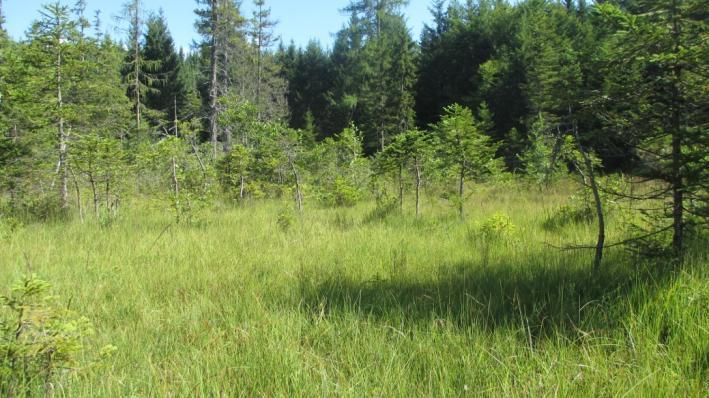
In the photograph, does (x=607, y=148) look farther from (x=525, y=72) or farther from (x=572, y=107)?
(x=525, y=72)

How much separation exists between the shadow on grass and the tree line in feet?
1.60

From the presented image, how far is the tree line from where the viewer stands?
3.27m

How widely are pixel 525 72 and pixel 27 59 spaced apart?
91.2 feet

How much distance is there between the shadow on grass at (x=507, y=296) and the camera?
2773mm

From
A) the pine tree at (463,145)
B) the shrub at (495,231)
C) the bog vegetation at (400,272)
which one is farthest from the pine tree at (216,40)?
the shrub at (495,231)

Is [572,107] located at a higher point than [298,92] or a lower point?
lower

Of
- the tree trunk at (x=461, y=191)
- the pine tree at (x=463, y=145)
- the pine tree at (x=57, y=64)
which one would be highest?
the pine tree at (x=57, y=64)

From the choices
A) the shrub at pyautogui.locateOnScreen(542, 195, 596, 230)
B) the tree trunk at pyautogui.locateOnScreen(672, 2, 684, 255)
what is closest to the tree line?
the tree trunk at pyautogui.locateOnScreen(672, 2, 684, 255)

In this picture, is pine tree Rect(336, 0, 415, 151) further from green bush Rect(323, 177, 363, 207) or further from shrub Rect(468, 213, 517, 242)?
shrub Rect(468, 213, 517, 242)

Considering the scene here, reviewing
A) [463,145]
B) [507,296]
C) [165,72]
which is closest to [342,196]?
[463,145]

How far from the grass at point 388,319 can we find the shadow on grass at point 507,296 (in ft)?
0.05

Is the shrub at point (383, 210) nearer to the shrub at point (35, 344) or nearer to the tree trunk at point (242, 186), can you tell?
the tree trunk at point (242, 186)

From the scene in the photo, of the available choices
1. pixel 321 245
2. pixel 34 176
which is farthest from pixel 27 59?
pixel 321 245

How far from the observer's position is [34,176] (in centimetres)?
973
